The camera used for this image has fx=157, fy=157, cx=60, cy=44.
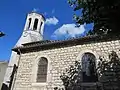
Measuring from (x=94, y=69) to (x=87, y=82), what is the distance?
966 mm

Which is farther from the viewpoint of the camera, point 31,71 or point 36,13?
point 36,13

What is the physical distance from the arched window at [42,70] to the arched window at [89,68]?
2.84 meters

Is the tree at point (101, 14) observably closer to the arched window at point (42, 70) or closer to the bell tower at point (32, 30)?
the arched window at point (42, 70)

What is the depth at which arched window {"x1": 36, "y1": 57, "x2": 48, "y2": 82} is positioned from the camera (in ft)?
37.2

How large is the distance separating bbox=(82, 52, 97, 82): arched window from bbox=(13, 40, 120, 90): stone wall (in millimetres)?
330

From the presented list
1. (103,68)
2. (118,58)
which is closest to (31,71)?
(103,68)

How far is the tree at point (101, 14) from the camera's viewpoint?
18.5 ft

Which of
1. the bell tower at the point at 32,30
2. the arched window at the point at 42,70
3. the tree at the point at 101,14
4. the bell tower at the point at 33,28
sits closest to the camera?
the tree at the point at 101,14

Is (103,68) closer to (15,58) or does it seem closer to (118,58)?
(118,58)

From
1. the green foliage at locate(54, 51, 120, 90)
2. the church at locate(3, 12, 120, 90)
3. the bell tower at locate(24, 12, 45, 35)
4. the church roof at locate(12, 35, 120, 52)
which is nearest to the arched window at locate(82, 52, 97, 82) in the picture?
the church at locate(3, 12, 120, 90)

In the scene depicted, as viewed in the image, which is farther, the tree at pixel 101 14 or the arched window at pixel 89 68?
the arched window at pixel 89 68

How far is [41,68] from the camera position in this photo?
38.8 feet

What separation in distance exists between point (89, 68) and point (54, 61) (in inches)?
99.9

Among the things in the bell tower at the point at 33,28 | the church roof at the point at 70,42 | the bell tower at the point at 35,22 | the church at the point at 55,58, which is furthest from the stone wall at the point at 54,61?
the bell tower at the point at 35,22
